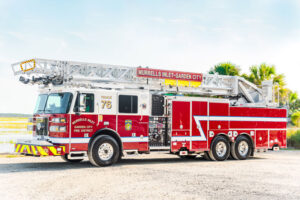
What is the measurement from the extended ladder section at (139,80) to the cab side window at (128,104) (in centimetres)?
45

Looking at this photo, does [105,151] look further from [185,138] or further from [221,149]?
[221,149]

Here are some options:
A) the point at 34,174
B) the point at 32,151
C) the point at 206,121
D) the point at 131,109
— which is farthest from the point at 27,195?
the point at 206,121

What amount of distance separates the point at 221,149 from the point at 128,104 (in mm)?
4543

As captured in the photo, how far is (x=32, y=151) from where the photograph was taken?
11.5 metres

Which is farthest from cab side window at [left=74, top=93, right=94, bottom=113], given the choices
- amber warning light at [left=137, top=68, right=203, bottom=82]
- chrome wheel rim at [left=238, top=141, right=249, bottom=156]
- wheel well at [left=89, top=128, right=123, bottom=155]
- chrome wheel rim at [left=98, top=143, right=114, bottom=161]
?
chrome wheel rim at [left=238, top=141, right=249, bottom=156]

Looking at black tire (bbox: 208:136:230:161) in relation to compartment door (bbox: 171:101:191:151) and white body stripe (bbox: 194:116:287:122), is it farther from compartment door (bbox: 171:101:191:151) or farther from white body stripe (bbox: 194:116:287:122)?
compartment door (bbox: 171:101:191:151)

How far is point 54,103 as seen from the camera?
12117 mm

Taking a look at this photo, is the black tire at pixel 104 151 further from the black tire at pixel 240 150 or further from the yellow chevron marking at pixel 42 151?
the black tire at pixel 240 150

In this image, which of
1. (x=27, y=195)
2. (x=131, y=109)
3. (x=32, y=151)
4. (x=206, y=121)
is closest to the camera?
(x=27, y=195)

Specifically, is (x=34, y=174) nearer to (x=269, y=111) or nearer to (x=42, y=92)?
(x=42, y=92)

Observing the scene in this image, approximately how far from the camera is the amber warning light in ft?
47.2

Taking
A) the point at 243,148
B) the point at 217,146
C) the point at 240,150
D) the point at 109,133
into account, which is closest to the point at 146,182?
the point at 109,133

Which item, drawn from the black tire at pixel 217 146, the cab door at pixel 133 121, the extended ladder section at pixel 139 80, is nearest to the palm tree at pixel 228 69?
the extended ladder section at pixel 139 80

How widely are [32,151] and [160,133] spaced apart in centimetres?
444
